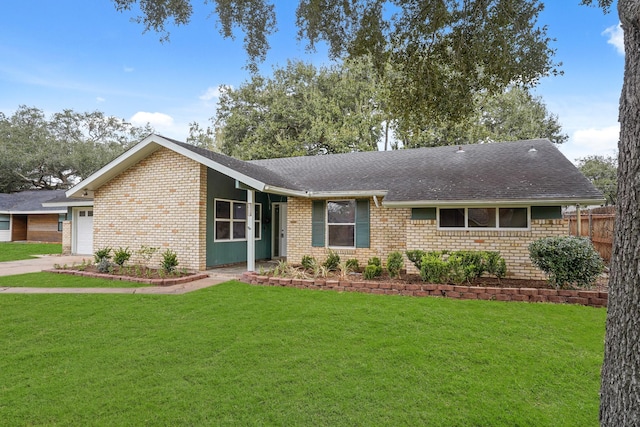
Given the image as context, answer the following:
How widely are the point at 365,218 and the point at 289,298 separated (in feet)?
15.4

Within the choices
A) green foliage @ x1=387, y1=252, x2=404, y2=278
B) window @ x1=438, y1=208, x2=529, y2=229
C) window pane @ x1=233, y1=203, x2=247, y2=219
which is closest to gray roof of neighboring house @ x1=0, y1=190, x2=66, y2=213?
window pane @ x1=233, y1=203, x2=247, y2=219

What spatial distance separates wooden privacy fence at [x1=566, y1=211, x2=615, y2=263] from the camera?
10886mm

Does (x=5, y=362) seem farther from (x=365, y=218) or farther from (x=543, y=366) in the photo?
(x=365, y=218)

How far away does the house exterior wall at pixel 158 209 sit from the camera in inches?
418

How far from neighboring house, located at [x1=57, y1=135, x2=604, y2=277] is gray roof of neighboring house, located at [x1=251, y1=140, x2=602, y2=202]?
0.03m

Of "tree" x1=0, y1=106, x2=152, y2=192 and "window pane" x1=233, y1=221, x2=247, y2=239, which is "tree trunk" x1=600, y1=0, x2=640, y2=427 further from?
"tree" x1=0, y1=106, x2=152, y2=192

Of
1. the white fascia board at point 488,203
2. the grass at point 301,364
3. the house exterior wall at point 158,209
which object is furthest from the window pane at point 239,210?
the grass at point 301,364

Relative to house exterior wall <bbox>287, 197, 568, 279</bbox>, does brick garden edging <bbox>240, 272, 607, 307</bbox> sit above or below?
below

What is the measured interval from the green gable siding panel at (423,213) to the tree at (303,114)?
50.3 feet

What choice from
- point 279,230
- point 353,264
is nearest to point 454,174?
point 353,264

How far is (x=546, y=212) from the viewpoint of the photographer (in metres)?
8.87

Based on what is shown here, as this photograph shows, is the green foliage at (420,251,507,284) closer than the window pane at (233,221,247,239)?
Yes

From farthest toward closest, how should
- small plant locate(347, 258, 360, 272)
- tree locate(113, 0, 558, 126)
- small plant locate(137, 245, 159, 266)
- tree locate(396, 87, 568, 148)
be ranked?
tree locate(396, 87, 568, 148), small plant locate(137, 245, 159, 266), small plant locate(347, 258, 360, 272), tree locate(113, 0, 558, 126)

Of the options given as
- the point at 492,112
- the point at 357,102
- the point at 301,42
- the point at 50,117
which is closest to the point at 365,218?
the point at 301,42
